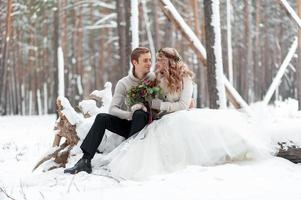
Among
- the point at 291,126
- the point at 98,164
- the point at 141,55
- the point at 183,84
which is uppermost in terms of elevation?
the point at 141,55

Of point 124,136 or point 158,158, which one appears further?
point 124,136

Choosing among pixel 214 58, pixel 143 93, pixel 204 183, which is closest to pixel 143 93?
pixel 143 93

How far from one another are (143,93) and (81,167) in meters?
1.15

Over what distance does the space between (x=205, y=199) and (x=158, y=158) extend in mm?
1637

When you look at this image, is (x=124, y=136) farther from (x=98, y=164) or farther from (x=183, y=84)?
(x=183, y=84)

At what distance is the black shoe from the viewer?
5.49 metres

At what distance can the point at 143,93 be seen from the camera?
5.79 meters

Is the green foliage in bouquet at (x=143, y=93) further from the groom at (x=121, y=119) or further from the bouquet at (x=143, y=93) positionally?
the groom at (x=121, y=119)

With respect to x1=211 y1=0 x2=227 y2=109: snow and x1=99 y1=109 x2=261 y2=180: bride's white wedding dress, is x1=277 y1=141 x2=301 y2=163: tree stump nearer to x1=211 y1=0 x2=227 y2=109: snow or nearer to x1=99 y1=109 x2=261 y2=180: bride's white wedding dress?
x1=99 y1=109 x2=261 y2=180: bride's white wedding dress

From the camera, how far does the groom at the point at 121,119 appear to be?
5617mm

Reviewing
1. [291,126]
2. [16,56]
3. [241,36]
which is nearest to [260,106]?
[291,126]

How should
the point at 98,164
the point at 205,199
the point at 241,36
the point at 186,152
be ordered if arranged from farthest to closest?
the point at 241,36 < the point at 98,164 < the point at 186,152 < the point at 205,199

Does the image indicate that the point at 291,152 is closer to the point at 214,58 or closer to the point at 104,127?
the point at 104,127

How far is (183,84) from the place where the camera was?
230 inches
